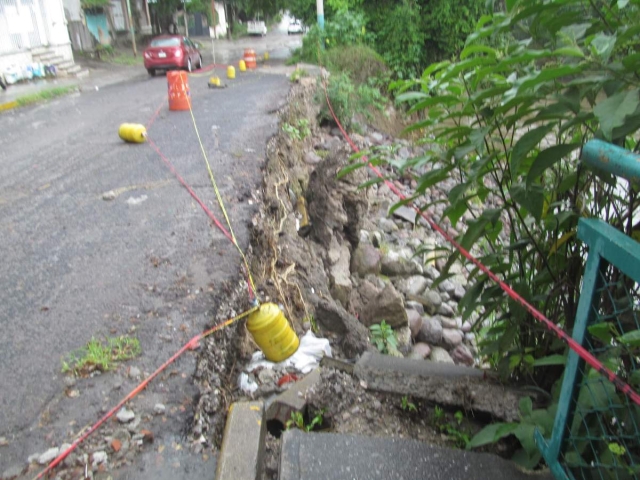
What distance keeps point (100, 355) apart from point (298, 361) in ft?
3.54

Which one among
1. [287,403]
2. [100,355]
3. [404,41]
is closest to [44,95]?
[404,41]

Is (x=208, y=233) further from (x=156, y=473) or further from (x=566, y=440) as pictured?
Result: (x=566, y=440)

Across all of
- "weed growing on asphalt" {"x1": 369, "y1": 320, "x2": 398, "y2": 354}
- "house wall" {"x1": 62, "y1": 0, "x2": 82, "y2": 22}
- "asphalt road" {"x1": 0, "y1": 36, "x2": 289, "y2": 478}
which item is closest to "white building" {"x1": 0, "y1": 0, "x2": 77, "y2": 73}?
"house wall" {"x1": 62, "y1": 0, "x2": 82, "y2": 22}

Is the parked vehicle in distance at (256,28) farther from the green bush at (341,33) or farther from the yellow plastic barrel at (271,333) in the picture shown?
the yellow plastic barrel at (271,333)

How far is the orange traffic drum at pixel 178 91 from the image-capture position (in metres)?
9.62

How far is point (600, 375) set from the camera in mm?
1823

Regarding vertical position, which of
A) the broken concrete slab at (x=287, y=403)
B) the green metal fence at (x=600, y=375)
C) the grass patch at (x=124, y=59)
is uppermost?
the green metal fence at (x=600, y=375)

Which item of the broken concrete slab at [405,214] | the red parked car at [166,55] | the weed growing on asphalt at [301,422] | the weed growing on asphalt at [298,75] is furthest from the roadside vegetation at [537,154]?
the red parked car at [166,55]

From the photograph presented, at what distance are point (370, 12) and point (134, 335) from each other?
56.0 ft

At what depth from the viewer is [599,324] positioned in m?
1.62

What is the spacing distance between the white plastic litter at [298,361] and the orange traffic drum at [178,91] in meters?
7.27

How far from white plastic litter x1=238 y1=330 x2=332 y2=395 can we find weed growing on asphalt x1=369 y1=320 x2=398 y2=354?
3.81ft

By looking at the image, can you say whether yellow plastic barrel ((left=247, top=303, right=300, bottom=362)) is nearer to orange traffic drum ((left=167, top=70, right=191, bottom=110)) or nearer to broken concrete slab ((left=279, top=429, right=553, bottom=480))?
broken concrete slab ((left=279, top=429, right=553, bottom=480))

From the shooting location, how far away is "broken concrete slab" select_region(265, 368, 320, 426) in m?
2.67
